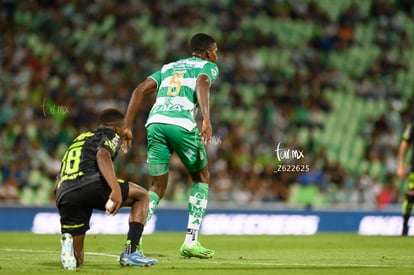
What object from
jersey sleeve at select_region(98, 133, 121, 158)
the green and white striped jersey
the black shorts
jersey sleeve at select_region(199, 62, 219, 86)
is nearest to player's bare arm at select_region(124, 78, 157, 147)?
the green and white striped jersey

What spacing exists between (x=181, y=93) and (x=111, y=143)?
184 centimetres

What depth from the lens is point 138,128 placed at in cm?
2231

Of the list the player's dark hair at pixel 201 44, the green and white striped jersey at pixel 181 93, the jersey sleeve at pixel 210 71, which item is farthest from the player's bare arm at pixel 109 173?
the player's dark hair at pixel 201 44

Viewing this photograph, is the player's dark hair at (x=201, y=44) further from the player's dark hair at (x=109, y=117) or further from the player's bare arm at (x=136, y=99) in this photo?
the player's dark hair at (x=109, y=117)

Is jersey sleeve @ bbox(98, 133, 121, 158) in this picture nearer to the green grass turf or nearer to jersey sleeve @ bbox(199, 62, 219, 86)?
the green grass turf

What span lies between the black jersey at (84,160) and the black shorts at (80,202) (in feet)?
0.21

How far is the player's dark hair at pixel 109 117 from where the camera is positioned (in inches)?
386

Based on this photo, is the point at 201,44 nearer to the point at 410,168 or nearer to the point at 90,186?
the point at 90,186

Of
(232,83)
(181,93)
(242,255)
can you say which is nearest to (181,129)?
(181,93)

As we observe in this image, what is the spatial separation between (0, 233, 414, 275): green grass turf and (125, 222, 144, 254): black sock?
228 mm

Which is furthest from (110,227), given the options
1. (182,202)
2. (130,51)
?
(130,51)

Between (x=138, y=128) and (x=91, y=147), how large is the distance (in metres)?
12.7

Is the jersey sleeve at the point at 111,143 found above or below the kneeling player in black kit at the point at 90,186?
above

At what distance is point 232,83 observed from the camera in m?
26.2
